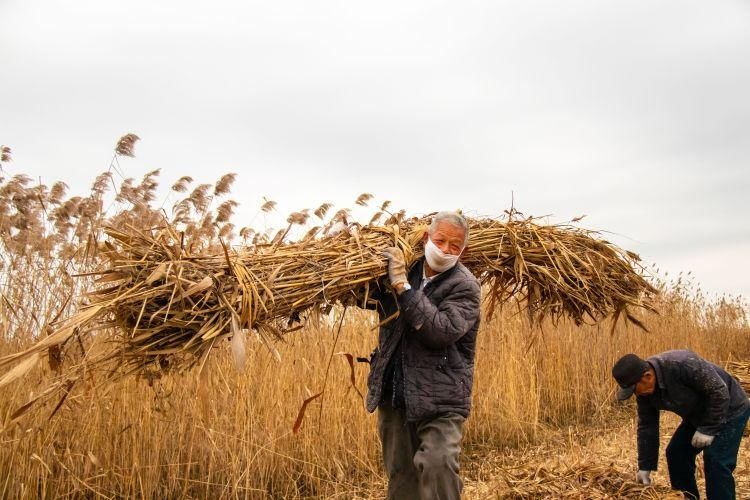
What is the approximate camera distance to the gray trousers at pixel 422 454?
2.71m

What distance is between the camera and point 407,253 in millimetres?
3037

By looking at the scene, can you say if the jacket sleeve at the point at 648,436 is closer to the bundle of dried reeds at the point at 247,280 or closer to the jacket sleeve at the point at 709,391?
the jacket sleeve at the point at 709,391

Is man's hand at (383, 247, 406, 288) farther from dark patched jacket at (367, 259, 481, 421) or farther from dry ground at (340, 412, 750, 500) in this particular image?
dry ground at (340, 412, 750, 500)

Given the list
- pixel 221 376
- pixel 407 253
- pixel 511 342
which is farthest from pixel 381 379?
pixel 511 342

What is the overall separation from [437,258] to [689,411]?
6.44ft

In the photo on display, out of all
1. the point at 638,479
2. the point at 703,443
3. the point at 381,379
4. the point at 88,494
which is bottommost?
the point at 88,494

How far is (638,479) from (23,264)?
13.4 feet

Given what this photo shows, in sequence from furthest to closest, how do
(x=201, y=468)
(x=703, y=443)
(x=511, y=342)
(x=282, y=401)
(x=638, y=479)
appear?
(x=511, y=342), (x=282, y=401), (x=201, y=468), (x=638, y=479), (x=703, y=443)

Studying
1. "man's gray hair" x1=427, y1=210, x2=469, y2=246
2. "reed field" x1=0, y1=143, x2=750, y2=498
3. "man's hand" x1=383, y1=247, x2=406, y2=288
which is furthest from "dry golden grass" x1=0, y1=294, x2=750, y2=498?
"man's gray hair" x1=427, y1=210, x2=469, y2=246

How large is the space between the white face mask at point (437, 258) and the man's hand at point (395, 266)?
12 cm

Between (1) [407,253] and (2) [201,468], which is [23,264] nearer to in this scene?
(2) [201,468]

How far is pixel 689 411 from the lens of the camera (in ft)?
12.4

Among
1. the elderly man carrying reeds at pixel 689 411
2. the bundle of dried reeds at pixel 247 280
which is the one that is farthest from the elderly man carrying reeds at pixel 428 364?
the elderly man carrying reeds at pixel 689 411

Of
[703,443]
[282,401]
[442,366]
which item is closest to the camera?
[442,366]
